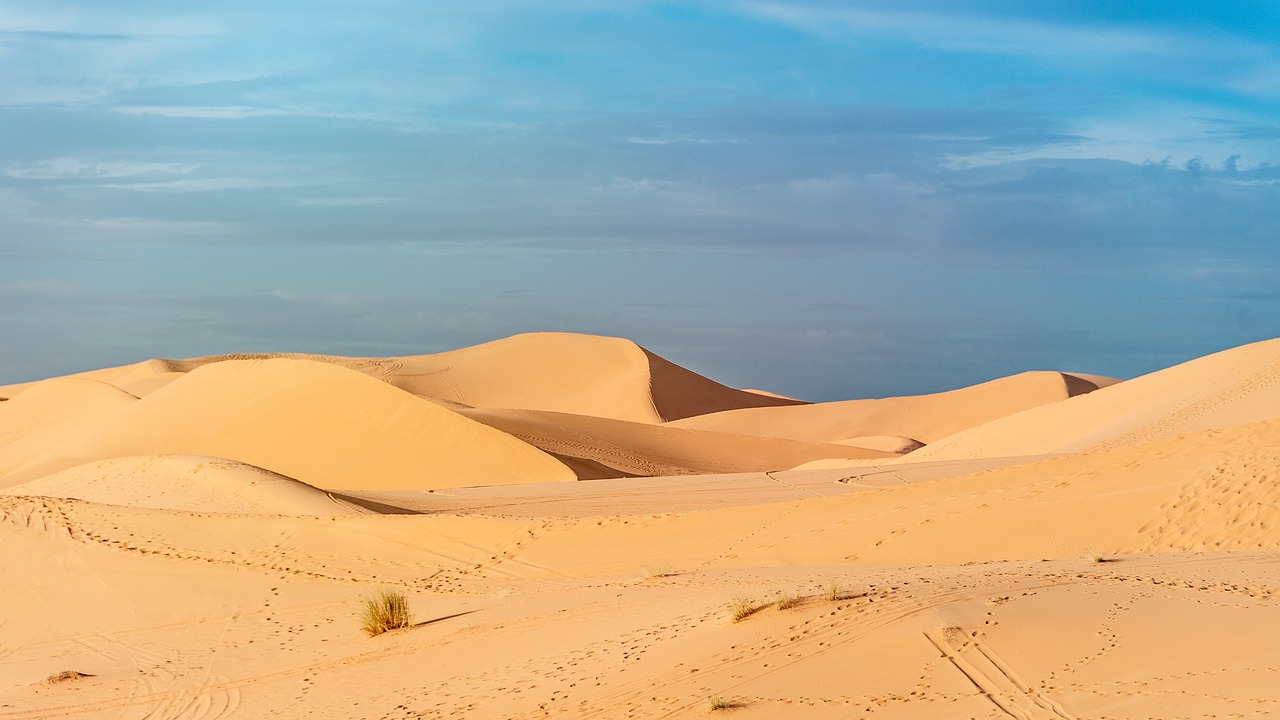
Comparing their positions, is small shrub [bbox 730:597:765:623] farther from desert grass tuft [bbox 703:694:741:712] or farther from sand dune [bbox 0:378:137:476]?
sand dune [bbox 0:378:137:476]

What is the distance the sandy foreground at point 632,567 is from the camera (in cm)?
764

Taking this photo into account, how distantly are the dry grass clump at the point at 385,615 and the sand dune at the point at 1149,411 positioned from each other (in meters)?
19.2

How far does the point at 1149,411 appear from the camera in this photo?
96.4ft

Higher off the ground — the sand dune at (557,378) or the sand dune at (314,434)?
the sand dune at (314,434)

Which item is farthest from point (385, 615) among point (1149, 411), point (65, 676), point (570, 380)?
point (570, 380)

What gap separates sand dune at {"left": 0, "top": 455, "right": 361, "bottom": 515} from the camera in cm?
2106

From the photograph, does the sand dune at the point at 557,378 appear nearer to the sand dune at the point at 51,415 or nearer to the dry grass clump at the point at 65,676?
the sand dune at the point at 51,415

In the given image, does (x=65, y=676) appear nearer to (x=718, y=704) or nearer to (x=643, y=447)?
(x=718, y=704)

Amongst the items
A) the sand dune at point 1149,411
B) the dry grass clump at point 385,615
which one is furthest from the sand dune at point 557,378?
the dry grass clump at point 385,615

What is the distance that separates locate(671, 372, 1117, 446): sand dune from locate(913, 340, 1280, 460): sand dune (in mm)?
13418

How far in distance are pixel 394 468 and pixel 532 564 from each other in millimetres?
14353

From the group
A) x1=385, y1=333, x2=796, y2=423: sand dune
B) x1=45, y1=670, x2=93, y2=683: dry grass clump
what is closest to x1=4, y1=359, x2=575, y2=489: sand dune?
x1=45, y1=670, x2=93, y2=683: dry grass clump

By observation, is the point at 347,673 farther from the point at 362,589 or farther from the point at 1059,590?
the point at 1059,590

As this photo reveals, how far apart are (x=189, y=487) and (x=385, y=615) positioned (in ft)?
41.2
